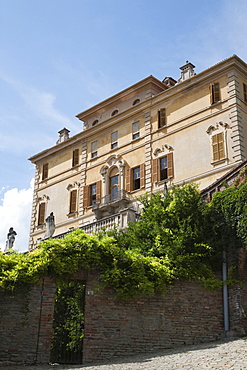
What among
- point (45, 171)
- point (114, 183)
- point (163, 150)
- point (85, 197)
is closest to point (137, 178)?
point (114, 183)

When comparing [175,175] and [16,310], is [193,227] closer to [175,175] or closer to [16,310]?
[16,310]

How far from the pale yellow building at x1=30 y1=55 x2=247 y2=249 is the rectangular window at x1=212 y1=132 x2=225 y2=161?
5 cm

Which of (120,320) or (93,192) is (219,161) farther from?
(120,320)

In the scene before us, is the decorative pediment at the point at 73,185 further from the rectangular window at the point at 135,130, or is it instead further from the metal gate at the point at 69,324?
the metal gate at the point at 69,324

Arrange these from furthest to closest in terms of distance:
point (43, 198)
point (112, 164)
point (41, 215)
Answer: point (43, 198) → point (41, 215) → point (112, 164)

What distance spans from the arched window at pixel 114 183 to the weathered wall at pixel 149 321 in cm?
1648

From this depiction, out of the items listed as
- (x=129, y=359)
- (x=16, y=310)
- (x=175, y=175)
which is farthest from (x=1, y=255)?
(x=175, y=175)

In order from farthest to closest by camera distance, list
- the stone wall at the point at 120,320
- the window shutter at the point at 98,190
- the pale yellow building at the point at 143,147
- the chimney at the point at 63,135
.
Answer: the chimney at the point at 63,135
the window shutter at the point at 98,190
the pale yellow building at the point at 143,147
the stone wall at the point at 120,320

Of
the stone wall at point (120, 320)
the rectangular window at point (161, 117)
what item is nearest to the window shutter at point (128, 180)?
the rectangular window at point (161, 117)

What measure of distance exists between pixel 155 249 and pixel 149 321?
2.46 m

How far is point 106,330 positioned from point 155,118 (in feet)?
61.8

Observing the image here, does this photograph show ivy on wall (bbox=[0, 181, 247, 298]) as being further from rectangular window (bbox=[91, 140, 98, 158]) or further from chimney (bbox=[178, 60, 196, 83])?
rectangular window (bbox=[91, 140, 98, 158])

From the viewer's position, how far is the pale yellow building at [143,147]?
997 inches

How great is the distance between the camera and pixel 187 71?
28.7m
